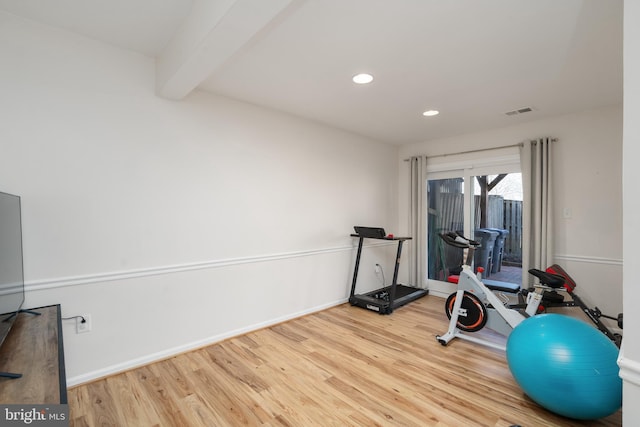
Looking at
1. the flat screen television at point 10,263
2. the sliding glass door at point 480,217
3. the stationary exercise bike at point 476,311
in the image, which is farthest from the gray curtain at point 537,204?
the flat screen television at point 10,263

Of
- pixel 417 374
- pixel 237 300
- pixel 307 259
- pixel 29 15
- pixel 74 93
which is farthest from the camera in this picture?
pixel 307 259

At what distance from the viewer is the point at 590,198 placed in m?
3.40

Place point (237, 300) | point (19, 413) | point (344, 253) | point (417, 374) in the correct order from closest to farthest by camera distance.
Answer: point (19, 413), point (417, 374), point (237, 300), point (344, 253)

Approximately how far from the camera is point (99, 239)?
7.48 feet

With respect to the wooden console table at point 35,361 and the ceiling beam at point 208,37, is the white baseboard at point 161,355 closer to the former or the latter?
the wooden console table at point 35,361

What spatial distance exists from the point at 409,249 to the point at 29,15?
16.2ft

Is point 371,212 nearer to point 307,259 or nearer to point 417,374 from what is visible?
point 307,259

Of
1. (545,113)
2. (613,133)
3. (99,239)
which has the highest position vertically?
(545,113)

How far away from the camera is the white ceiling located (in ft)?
5.67

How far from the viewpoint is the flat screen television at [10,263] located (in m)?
1.52

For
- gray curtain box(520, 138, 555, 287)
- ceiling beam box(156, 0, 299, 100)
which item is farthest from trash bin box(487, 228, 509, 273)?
ceiling beam box(156, 0, 299, 100)

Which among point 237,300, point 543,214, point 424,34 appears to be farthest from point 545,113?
point 237,300

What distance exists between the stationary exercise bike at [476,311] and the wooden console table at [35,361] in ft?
9.62
